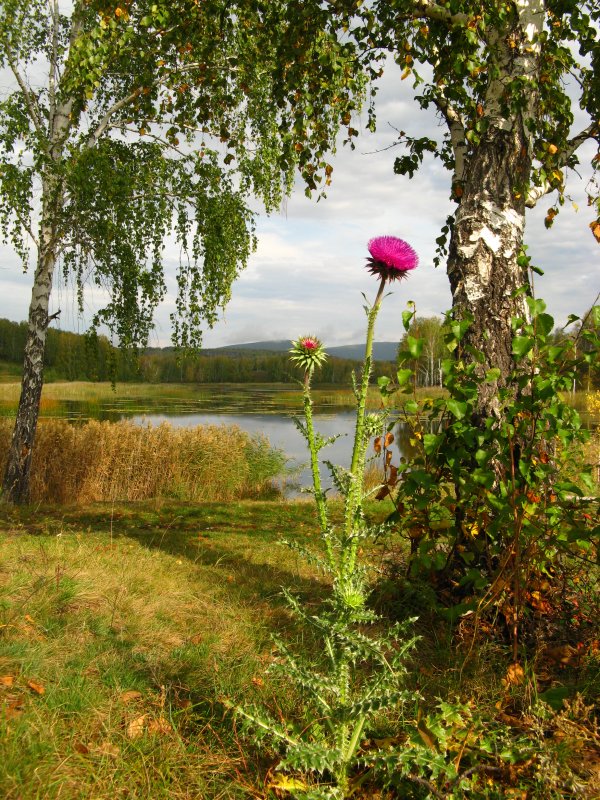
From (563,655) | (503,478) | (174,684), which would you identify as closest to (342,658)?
(174,684)

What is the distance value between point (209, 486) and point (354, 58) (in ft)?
28.3

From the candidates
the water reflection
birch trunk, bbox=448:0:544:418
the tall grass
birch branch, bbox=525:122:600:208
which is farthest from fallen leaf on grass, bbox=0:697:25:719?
the water reflection

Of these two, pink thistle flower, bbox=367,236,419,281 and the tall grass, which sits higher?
pink thistle flower, bbox=367,236,419,281

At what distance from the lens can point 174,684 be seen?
8.34ft

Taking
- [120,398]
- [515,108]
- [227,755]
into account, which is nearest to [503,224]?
[515,108]

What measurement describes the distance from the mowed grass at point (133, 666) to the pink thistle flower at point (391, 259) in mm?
1775

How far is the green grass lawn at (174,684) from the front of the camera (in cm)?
192

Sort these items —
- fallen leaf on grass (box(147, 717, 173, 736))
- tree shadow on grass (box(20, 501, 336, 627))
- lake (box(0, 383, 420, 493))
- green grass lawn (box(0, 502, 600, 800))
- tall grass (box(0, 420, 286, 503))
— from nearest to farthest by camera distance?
green grass lawn (box(0, 502, 600, 800))
fallen leaf on grass (box(147, 717, 173, 736))
tree shadow on grass (box(20, 501, 336, 627))
tall grass (box(0, 420, 286, 503))
lake (box(0, 383, 420, 493))

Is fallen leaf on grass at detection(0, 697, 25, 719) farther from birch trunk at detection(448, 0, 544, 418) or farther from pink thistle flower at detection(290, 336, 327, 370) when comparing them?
birch trunk at detection(448, 0, 544, 418)

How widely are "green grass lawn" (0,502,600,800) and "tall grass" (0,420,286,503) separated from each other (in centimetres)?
694

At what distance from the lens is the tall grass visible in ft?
36.6

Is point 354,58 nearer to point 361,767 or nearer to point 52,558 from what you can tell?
point 52,558

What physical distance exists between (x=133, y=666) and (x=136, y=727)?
1.51 ft

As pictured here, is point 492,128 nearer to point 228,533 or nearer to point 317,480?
point 317,480
